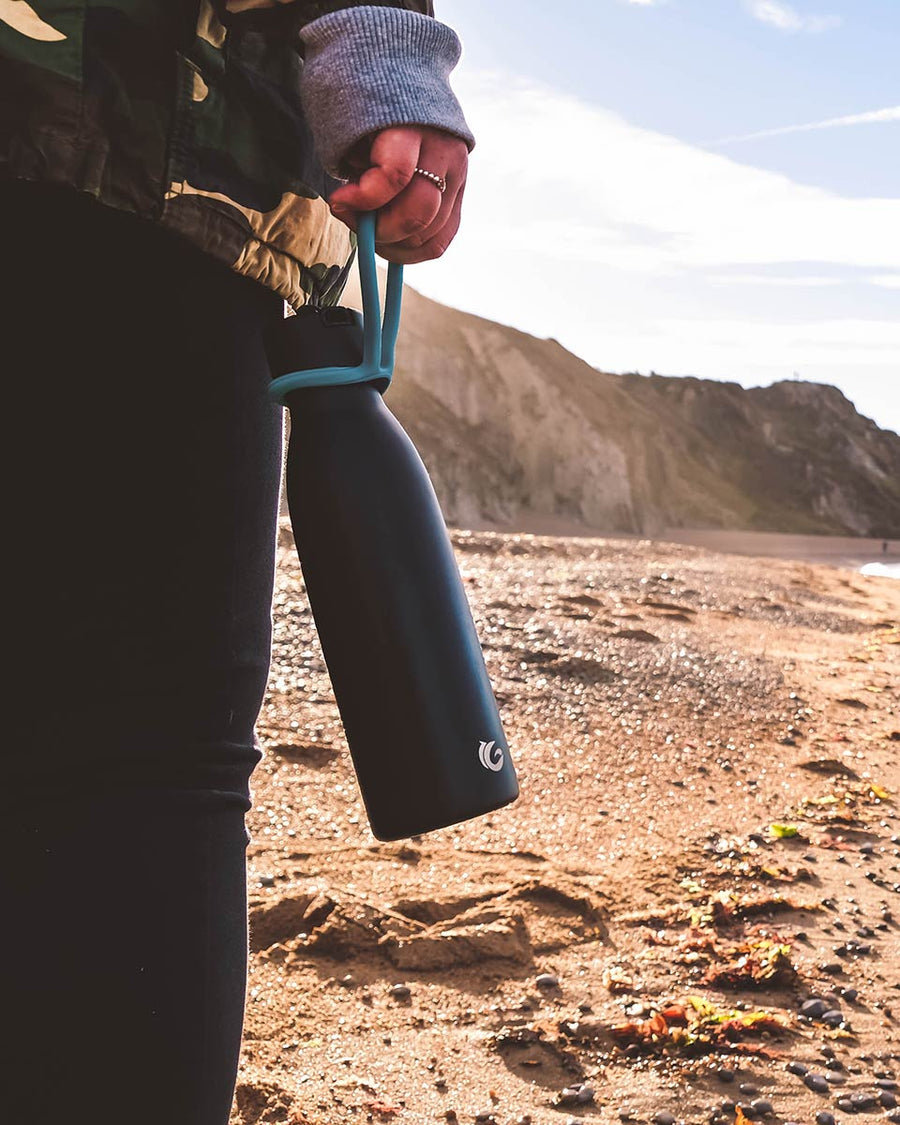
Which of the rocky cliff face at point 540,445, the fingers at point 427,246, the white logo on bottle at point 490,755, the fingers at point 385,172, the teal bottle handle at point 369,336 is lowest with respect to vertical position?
the white logo on bottle at point 490,755

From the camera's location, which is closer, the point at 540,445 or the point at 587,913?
the point at 587,913

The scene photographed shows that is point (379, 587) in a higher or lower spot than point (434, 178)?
lower

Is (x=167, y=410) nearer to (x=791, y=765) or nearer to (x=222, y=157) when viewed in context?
(x=222, y=157)

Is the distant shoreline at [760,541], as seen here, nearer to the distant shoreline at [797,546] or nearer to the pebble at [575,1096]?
the distant shoreline at [797,546]

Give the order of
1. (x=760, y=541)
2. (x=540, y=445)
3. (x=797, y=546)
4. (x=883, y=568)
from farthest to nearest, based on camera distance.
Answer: (x=797, y=546), (x=760, y=541), (x=883, y=568), (x=540, y=445)

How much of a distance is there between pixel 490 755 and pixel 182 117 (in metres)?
0.60

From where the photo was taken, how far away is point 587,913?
2.42 metres

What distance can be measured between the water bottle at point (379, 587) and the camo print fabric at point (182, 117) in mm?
83

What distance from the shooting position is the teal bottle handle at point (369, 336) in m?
0.97

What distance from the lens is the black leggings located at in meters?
0.85

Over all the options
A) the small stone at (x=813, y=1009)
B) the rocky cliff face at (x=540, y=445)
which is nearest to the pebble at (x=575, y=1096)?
the small stone at (x=813, y=1009)

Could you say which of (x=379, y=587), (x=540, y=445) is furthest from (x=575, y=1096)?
(x=540, y=445)

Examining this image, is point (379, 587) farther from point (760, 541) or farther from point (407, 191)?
point (760, 541)

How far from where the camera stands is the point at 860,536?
4528cm
